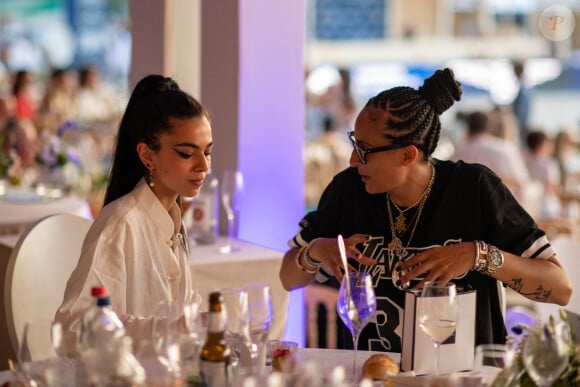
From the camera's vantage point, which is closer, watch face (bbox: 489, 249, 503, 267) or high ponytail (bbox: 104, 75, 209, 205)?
watch face (bbox: 489, 249, 503, 267)

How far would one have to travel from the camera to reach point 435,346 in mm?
2150

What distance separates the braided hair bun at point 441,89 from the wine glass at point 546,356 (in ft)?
3.36

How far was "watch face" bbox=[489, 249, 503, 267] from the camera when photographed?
2.52 metres

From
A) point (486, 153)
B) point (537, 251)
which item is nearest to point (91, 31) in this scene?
point (486, 153)

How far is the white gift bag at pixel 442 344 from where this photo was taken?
2.18 metres

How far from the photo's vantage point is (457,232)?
274 cm

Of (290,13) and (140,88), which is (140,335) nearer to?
(140,88)

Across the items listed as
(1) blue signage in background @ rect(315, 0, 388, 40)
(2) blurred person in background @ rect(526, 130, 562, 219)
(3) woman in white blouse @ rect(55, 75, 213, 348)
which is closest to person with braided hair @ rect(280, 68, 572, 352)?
(3) woman in white blouse @ rect(55, 75, 213, 348)

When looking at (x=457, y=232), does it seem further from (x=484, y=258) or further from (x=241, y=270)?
(x=241, y=270)

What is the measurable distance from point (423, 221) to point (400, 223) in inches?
2.5

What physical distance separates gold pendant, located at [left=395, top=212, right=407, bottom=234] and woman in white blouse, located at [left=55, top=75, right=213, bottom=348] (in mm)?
548

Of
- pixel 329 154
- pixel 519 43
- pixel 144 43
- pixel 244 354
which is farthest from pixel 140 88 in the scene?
pixel 519 43

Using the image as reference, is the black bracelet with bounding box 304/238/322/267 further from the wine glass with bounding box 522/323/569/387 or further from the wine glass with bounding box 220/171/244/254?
the wine glass with bounding box 220/171/244/254

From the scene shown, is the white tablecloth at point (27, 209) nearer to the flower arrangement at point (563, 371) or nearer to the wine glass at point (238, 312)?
the wine glass at point (238, 312)
